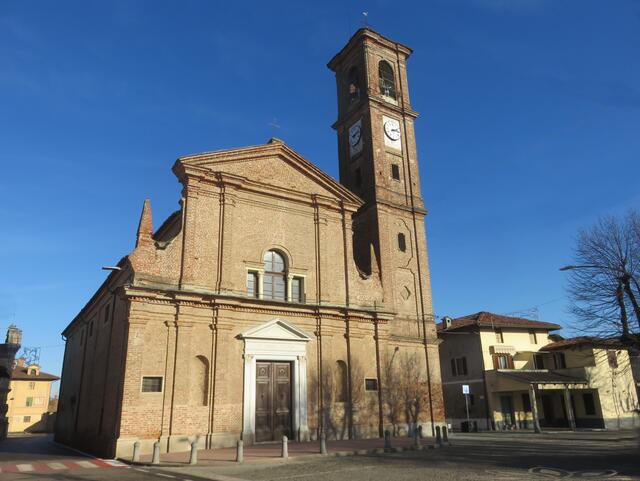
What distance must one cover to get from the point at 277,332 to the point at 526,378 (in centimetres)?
1800

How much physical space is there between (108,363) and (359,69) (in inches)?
824

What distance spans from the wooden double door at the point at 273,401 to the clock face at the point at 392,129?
14.4 m

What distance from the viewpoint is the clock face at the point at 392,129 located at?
27703 millimetres

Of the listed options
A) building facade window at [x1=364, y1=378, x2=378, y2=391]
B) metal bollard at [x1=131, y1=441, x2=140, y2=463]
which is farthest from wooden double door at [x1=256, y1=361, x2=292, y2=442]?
metal bollard at [x1=131, y1=441, x2=140, y2=463]

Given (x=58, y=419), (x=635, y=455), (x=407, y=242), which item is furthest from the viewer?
(x=58, y=419)

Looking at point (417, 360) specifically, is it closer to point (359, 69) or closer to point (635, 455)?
point (635, 455)

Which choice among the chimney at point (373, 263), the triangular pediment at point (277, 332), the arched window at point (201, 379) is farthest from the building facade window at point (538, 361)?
the arched window at point (201, 379)

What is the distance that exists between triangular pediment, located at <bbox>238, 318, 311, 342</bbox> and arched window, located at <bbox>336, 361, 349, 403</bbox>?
7.18ft

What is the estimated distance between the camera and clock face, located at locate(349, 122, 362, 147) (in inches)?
1103

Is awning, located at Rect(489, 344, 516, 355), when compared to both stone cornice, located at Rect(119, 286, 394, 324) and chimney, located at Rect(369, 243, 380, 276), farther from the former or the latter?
chimney, located at Rect(369, 243, 380, 276)

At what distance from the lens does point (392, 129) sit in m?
28.0

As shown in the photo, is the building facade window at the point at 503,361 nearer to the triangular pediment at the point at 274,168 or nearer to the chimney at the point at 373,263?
the chimney at the point at 373,263

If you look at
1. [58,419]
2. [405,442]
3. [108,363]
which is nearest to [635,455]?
[405,442]

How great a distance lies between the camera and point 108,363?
19.7 metres
